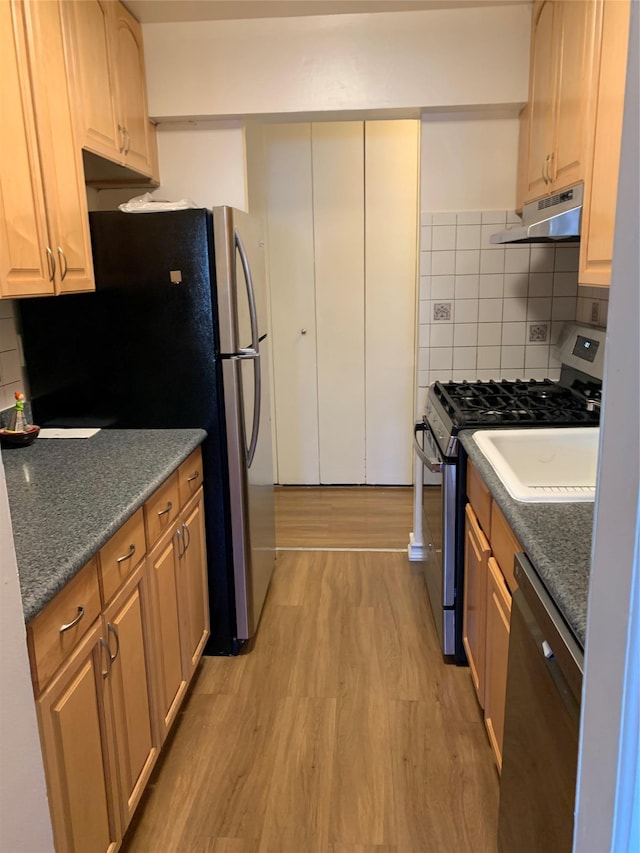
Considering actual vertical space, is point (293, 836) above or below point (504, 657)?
below

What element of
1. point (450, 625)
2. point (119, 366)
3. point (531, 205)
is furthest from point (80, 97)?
point (450, 625)

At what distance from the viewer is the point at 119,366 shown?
233cm

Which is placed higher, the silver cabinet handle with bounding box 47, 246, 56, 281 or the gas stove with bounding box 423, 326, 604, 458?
the silver cabinet handle with bounding box 47, 246, 56, 281

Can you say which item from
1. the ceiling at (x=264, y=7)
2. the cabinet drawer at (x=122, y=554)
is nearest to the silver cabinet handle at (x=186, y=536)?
the cabinet drawer at (x=122, y=554)

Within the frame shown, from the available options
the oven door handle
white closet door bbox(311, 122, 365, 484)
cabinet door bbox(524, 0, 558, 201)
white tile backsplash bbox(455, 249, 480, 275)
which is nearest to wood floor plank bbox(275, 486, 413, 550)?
white closet door bbox(311, 122, 365, 484)

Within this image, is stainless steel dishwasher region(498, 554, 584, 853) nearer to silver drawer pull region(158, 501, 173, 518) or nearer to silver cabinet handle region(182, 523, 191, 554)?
silver drawer pull region(158, 501, 173, 518)

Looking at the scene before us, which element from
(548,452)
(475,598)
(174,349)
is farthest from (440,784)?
(174,349)

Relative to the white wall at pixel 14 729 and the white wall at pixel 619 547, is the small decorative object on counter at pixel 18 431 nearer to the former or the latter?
the white wall at pixel 14 729

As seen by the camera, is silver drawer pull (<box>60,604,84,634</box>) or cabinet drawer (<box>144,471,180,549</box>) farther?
cabinet drawer (<box>144,471,180,549</box>)

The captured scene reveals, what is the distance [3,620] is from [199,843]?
4.23 feet

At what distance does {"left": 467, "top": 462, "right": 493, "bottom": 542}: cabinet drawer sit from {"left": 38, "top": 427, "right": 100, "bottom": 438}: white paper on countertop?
134 centimetres

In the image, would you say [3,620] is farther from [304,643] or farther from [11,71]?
[304,643]

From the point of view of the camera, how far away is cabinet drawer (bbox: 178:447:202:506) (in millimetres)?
2104

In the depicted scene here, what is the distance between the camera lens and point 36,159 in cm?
176
